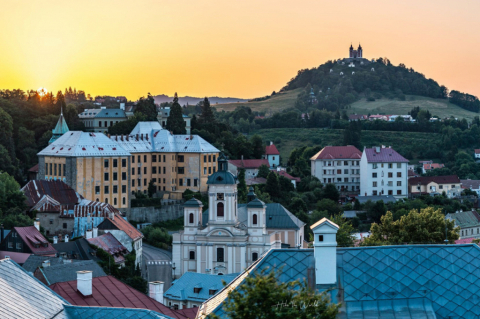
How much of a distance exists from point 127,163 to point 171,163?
9.07 meters

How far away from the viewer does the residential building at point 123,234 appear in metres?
63.4

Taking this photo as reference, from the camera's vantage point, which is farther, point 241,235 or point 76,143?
point 76,143

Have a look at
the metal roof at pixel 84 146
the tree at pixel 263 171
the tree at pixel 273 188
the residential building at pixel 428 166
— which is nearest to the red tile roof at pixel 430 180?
the residential building at pixel 428 166

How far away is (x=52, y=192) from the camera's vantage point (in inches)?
3056

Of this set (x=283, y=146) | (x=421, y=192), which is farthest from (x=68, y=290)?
(x=283, y=146)

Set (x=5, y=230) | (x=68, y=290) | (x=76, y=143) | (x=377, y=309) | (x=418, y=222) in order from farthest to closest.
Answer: (x=76, y=143), (x=5, y=230), (x=418, y=222), (x=68, y=290), (x=377, y=309)

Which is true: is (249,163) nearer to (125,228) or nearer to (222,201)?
(125,228)

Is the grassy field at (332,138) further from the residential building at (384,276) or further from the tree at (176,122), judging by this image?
the residential building at (384,276)

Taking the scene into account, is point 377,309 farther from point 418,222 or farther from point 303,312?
point 418,222

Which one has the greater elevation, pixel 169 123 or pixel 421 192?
pixel 169 123

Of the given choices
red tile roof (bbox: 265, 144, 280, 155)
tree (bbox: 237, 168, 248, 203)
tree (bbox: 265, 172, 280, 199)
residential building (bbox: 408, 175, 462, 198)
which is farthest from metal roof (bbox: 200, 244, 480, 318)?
red tile roof (bbox: 265, 144, 280, 155)

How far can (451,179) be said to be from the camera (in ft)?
413

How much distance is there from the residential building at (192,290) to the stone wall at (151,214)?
38737mm

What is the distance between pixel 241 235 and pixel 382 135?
366ft
